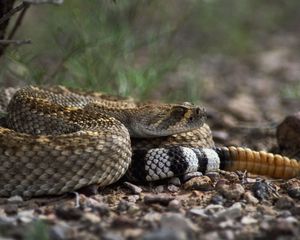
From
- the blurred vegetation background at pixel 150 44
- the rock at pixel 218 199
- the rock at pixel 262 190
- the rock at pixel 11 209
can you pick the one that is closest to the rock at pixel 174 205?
the rock at pixel 218 199

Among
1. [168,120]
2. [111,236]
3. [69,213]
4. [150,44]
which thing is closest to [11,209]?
[69,213]

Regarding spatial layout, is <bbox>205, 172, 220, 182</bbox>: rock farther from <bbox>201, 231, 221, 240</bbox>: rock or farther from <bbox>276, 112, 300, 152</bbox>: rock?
<bbox>201, 231, 221, 240</bbox>: rock

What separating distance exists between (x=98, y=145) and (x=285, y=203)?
1.29 meters

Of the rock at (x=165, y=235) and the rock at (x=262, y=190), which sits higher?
the rock at (x=262, y=190)

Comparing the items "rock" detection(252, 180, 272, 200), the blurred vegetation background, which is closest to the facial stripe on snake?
"rock" detection(252, 180, 272, 200)

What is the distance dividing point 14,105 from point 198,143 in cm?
A: 152

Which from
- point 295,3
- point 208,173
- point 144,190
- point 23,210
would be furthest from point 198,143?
point 295,3

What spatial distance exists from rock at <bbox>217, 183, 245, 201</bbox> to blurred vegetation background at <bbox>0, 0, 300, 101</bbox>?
252 centimetres

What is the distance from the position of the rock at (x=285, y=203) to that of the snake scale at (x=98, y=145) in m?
0.79

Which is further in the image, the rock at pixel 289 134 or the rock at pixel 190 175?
the rock at pixel 289 134

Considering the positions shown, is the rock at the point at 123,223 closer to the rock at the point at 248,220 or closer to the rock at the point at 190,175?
the rock at the point at 248,220

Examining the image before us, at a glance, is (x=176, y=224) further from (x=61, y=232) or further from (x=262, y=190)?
(x=262, y=190)

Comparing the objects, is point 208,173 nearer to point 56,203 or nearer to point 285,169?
point 285,169

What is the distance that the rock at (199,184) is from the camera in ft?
16.0
